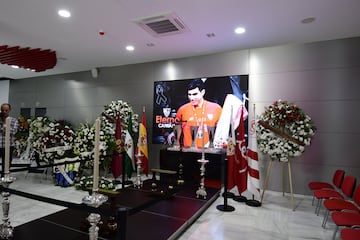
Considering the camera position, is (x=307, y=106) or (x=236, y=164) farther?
(x=307, y=106)

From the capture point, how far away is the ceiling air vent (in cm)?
380

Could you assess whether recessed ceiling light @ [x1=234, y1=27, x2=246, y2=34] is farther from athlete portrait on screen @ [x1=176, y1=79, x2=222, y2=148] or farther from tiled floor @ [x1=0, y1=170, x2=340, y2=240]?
tiled floor @ [x1=0, y1=170, x2=340, y2=240]

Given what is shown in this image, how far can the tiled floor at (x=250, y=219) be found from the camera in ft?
9.86

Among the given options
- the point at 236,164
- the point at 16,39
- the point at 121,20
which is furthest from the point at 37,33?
the point at 236,164

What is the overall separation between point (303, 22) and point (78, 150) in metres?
5.53

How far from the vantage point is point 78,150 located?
552 centimetres

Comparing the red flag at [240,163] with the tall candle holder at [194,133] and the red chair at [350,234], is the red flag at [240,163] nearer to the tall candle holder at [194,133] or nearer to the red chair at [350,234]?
the tall candle holder at [194,133]

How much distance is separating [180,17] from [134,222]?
329cm

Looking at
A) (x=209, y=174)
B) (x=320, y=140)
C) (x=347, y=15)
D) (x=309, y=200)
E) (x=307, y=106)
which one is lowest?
(x=309, y=200)

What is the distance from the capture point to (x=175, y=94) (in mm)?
6016

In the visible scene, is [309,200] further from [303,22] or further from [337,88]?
[303,22]

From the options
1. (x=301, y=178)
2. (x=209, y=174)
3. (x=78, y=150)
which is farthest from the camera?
(x=78, y=150)

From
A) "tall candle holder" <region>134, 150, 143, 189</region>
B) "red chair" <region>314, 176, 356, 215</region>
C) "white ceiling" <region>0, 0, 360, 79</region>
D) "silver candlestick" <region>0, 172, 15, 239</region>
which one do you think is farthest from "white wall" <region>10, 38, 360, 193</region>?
"silver candlestick" <region>0, 172, 15, 239</region>

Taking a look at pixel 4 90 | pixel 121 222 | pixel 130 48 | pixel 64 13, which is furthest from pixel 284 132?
pixel 4 90
